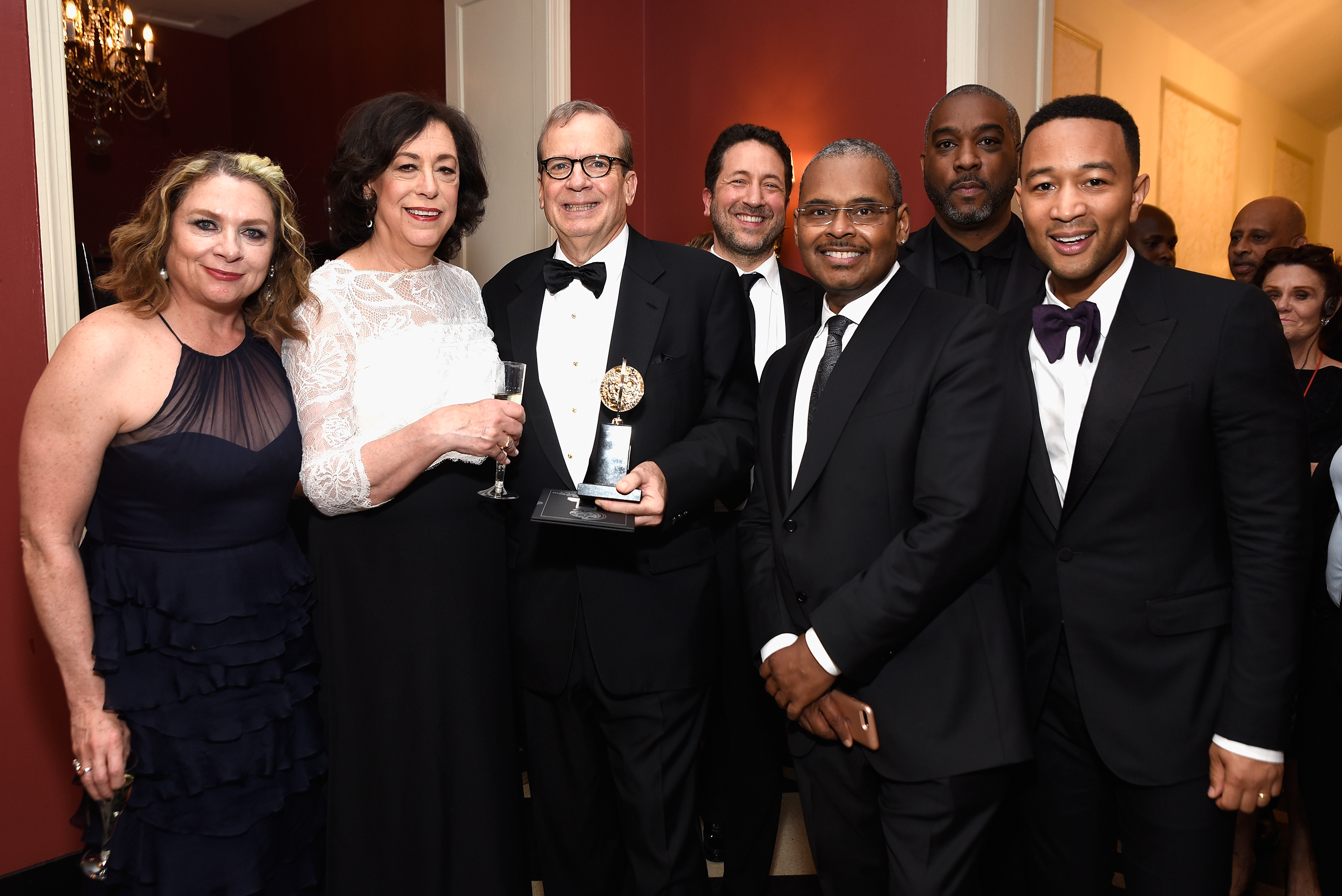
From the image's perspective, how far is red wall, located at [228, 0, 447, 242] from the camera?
7.07 metres

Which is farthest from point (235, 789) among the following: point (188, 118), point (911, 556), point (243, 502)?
→ point (188, 118)

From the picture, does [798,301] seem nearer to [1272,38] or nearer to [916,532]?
[916,532]

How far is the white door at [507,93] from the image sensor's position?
16.7 ft

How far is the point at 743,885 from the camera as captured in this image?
2.83 m

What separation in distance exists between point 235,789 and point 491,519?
83 centimetres

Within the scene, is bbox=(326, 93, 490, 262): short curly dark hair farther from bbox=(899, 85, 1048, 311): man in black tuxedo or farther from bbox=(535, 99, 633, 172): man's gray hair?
bbox=(899, 85, 1048, 311): man in black tuxedo

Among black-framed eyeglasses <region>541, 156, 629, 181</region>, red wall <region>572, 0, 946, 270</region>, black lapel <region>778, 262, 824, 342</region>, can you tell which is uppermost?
red wall <region>572, 0, 946, 270</region>

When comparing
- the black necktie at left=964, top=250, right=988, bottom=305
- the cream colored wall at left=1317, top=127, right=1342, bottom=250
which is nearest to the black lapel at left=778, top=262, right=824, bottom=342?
the black necktie at left=964, top=250, right=988, bottom=305

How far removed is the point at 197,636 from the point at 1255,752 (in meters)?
2.17

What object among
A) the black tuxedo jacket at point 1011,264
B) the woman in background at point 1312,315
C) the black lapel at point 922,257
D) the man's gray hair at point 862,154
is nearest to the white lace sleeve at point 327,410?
the man's gray hair at point 862,154

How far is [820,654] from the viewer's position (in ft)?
6.41

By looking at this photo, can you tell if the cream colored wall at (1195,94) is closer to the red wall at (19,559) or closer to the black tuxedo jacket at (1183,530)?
the black tuxedo jacket at (1183,530)

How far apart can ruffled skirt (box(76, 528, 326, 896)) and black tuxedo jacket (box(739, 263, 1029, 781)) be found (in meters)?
1.22

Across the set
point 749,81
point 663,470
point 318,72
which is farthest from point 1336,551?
point 318,72
